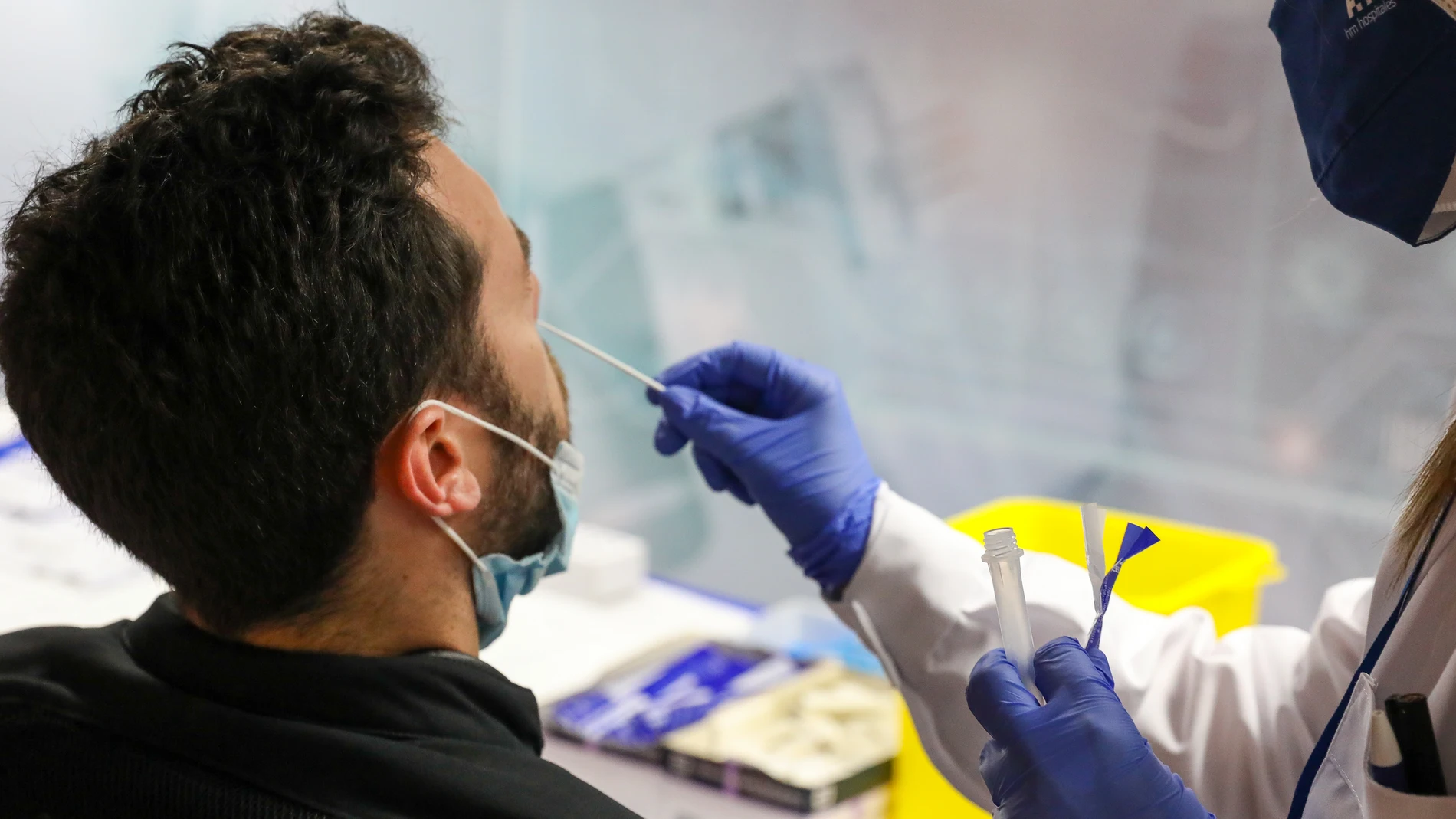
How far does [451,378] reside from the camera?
1.15 metres

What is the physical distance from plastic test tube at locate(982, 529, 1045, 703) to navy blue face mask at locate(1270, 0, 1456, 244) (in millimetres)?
389

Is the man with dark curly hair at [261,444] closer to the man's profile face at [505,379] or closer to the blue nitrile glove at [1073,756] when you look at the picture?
the man's profile face at [505,379]

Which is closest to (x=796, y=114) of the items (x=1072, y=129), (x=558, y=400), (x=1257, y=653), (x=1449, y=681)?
(x=1072, y=129)

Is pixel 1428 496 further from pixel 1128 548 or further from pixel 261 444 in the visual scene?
pixel 261 444

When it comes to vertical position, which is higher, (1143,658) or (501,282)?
(501,282)

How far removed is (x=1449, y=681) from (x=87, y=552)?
212 cm

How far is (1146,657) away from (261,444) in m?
0.90

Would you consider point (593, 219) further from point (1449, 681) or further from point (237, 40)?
point (1449, 681)

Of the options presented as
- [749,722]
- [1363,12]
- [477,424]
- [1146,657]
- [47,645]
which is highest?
[1363,12]

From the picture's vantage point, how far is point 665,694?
1.91 metres

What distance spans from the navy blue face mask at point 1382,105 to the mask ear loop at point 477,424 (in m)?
0.75

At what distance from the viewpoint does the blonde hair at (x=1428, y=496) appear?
40.3 inches

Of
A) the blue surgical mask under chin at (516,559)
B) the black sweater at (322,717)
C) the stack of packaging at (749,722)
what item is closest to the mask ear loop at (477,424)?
the blue surgical mask under chin at (516,559)

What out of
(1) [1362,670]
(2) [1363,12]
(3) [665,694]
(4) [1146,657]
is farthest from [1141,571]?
(2) [1363,12]
